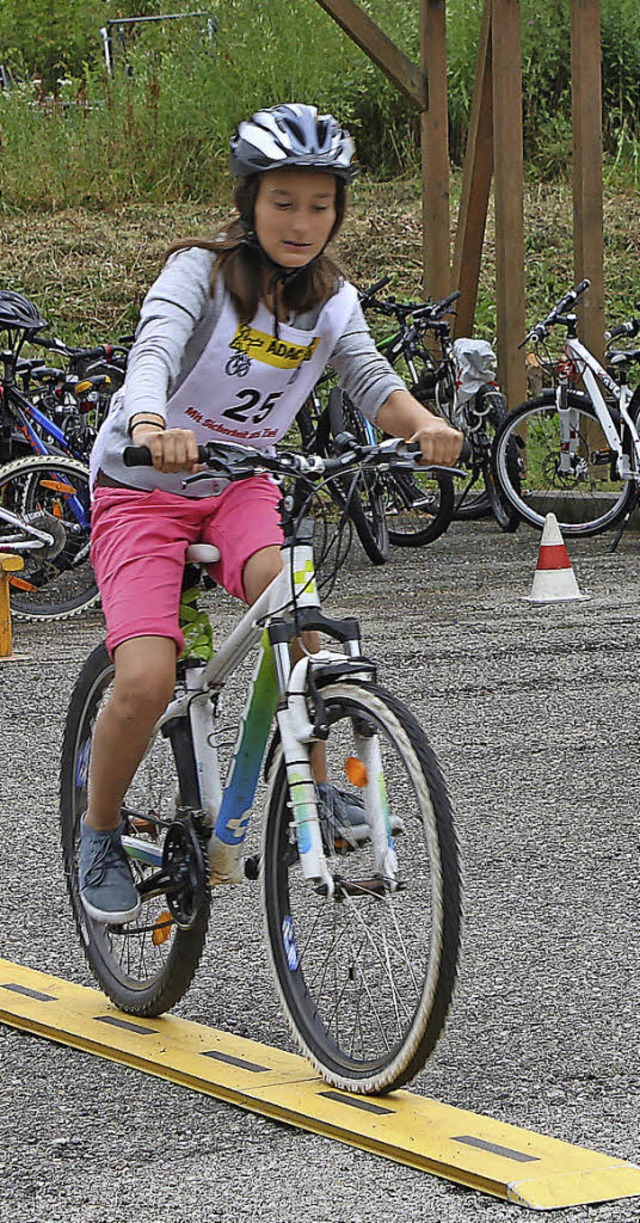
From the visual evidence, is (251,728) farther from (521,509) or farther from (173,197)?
(173,197)

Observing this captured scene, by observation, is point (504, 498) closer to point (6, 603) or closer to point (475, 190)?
point (475, 190)

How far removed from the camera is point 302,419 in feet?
37.1

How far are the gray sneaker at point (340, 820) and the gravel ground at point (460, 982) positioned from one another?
1.45 feet

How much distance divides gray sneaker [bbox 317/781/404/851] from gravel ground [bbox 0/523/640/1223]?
0.44m

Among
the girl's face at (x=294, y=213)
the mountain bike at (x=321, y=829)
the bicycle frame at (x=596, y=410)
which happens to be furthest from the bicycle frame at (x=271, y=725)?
the bicycle frame at (x=596, y=410)

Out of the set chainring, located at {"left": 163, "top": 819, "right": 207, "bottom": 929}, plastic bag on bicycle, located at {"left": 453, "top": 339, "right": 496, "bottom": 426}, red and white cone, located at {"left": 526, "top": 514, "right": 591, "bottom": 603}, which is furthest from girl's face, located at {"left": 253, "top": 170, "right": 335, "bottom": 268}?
plastic bag on bicycle, located at {"left": 453, "top": 339, "right": 496, "bottom": 426}

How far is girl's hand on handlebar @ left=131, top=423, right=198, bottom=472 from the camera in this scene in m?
3.17

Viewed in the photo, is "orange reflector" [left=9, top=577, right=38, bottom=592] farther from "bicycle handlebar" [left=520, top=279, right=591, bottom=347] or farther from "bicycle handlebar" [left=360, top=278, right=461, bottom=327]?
"bicycle handlebar" [left=520, top=279, right=591, bottom=347]

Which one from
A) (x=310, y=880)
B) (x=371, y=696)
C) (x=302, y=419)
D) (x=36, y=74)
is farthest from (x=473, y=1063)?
(x=36, y=74)

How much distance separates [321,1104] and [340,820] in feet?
1.47

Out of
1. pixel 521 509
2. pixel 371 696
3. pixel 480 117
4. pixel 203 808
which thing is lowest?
pixel 521 509

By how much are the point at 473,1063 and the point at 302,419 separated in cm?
805

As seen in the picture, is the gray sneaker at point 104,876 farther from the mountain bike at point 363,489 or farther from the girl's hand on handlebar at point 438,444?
the mountain bike at point 363,489

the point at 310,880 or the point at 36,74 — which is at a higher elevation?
the point at 36,74
